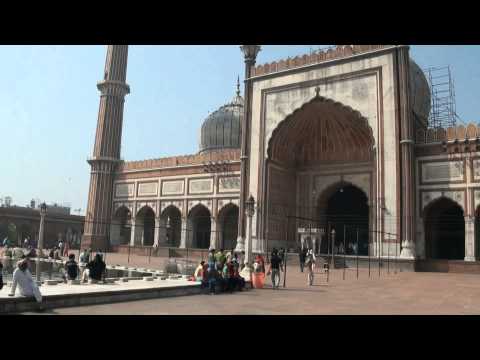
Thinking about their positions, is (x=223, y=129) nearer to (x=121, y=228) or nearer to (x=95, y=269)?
(x=121, y=228)

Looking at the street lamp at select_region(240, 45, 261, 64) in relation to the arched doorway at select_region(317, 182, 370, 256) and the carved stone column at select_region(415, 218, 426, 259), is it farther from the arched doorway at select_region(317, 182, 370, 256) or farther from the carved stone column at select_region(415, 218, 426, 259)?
the carved stone column at select_region(415, 218, 426, 259)

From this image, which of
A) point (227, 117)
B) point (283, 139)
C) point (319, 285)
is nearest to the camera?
point (319, 285)

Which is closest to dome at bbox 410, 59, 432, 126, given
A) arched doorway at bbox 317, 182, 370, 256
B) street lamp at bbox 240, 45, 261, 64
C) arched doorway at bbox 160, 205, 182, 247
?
arched doorway at bbox 317, 182, 370, 256

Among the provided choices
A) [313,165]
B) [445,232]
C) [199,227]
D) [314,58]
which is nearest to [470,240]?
[445,232]

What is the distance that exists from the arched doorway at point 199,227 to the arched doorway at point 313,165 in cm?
552

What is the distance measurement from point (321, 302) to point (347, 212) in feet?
53.9

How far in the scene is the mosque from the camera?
61.4 ft

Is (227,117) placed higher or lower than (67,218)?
higher

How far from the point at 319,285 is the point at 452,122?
53.1ft

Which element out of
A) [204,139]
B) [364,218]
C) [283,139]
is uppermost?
[204,139]
